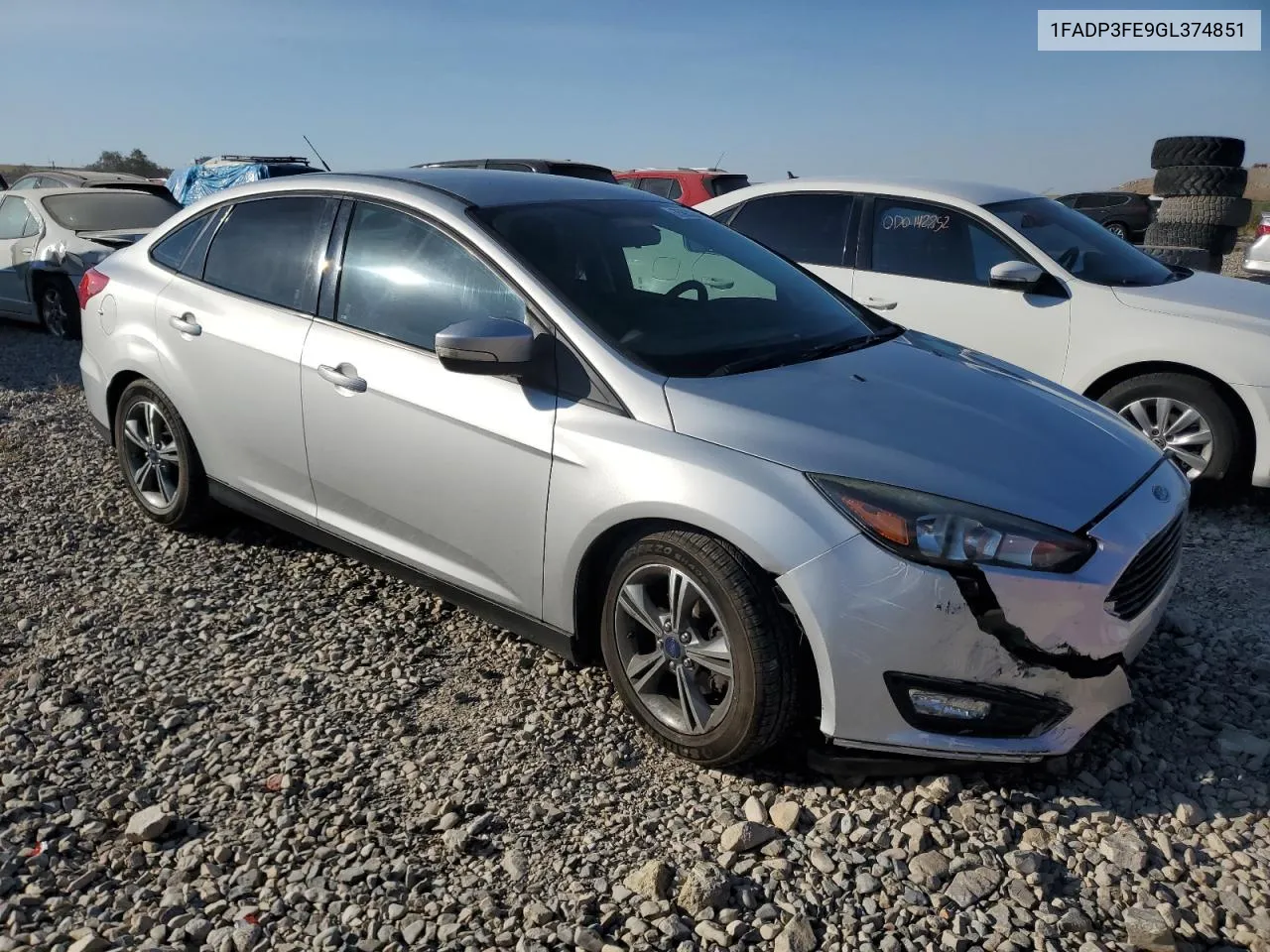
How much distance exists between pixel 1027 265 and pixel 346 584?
3.90 metres

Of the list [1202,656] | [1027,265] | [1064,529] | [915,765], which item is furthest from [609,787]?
[1027,265]

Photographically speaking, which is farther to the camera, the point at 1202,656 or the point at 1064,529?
the point at 1202,656

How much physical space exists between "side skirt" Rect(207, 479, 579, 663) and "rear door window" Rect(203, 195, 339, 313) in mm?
827

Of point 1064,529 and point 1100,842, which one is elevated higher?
point 1064,529

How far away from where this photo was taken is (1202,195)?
11422mm

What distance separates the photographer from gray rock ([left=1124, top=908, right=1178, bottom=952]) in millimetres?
2324

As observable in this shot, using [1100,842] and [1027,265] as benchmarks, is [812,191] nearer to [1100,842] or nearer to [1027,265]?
[1027,265]

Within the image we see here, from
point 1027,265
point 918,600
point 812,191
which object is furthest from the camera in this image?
point 812,191

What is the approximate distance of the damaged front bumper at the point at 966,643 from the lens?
258 cm

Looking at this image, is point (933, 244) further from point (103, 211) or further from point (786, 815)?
point (103, 211)

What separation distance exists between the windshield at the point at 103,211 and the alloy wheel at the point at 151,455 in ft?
21.0

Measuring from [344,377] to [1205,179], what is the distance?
36.5ft

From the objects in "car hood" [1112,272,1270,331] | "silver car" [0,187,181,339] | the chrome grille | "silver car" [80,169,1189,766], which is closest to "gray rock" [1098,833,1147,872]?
"silver car" [80,169,1189,766]

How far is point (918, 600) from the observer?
256 centimetres
